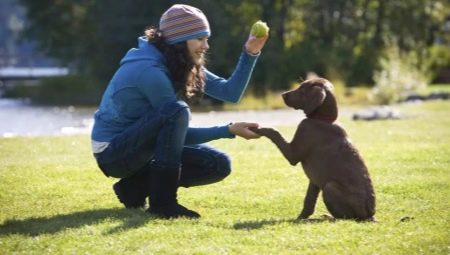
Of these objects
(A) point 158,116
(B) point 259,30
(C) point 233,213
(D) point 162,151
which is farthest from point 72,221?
(B) point 259,30

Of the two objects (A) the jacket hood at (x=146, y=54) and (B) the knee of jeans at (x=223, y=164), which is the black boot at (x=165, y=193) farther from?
(A) the jacket hood at (x=146, y=54)

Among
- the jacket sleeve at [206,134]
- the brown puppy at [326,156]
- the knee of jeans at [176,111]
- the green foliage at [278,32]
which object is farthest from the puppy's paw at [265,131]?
the green foliage at [278,32]

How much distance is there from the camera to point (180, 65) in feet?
17.6

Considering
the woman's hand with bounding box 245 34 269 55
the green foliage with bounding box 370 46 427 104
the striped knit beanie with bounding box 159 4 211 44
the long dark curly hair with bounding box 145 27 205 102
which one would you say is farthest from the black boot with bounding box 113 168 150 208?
the green foliage with bounding box 370 46 427 104

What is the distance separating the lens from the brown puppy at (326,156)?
5.21 meters

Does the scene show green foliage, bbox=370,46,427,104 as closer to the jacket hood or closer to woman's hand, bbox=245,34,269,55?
woman's hand, bbox=245,34,269,55

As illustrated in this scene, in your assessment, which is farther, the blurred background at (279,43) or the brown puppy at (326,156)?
the blurred background at (279,43)

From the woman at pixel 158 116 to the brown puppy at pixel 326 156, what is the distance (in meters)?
0.36

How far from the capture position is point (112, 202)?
612 centimetres

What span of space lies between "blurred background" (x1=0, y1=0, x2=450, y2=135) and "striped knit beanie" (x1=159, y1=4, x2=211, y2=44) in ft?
58.3

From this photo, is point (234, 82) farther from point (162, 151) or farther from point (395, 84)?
point (395, 84)

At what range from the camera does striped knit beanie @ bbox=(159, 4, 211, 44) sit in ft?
17.5

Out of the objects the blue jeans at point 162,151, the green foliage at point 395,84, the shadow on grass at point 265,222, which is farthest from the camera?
the green foliage at point 395,84

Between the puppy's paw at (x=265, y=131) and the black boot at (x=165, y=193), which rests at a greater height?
the puppy's paw at (x=265, y=131)
